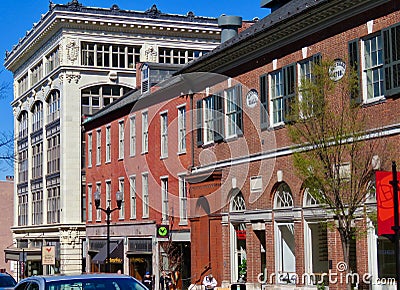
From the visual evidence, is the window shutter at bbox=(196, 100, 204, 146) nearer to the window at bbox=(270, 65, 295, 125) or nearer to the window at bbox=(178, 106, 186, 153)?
the window at bbox=(178, 106, 186, 153)

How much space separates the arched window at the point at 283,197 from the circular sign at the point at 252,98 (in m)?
3.58

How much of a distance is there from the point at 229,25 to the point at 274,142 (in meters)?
12.4

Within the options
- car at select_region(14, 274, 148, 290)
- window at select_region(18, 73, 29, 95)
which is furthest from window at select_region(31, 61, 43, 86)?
car at select_region(14, 274, 148, 290)

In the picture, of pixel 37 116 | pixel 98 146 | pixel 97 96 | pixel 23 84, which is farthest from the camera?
pixel 23 84

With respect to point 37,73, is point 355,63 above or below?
below

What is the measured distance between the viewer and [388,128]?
75.4ft

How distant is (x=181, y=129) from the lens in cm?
3975

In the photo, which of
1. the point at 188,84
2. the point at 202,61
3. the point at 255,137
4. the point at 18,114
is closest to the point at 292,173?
the point at 255,137

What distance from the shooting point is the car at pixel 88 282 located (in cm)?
1200

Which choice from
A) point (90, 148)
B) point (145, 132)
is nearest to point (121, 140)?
point (145, 132)

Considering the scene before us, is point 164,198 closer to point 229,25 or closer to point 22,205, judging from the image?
point 229,25

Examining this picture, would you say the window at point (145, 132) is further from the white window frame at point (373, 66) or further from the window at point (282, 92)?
the white window frame at point (373, 66)

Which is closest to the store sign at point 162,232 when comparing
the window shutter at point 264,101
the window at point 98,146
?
the window shutter at point 264,101

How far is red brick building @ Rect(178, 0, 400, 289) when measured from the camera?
23.7 meters
